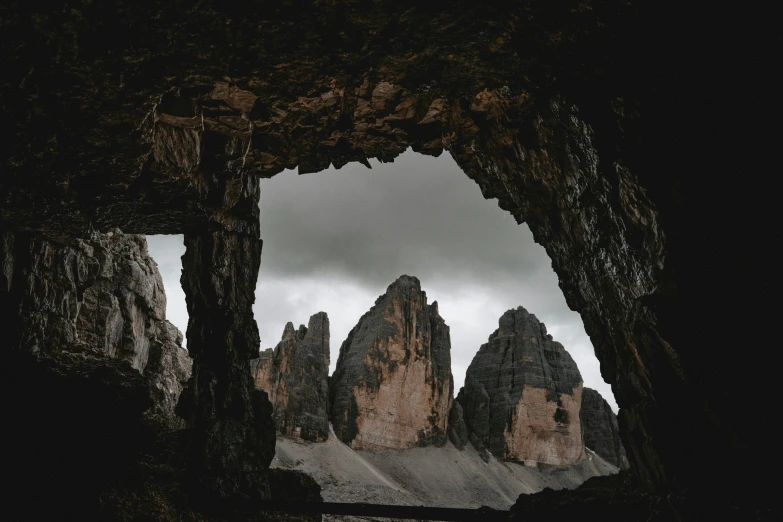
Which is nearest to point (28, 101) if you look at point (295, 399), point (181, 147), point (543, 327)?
point (181, 147)

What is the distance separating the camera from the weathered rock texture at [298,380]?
68438 mm

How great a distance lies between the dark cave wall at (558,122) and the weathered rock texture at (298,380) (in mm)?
61453

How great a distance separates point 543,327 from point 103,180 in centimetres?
9671

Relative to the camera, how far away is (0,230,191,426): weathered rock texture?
15094 millimetres

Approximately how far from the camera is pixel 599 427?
313 feet

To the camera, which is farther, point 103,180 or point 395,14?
point 103,180

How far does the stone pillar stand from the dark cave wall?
750cm

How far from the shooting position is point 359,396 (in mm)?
75500

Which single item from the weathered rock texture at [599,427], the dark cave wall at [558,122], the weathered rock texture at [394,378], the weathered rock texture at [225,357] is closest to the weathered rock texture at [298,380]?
the weathered rock texture at [394,378]

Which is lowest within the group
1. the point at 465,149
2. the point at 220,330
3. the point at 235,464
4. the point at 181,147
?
the point at 235,464

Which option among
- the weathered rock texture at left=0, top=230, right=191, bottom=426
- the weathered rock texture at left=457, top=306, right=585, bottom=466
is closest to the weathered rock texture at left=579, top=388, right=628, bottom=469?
the weathered rock texture at left=457, top=306, right=585, bottom=466

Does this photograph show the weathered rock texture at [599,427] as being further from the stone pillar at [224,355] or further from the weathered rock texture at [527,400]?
the stone pillar at [224,355]

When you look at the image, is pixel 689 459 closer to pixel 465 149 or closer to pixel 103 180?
pixel 465 149

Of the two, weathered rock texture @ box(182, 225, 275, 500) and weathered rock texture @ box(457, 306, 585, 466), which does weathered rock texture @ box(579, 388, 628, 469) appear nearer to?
weathered rock texture @ box(457, 306, 585, 466)
